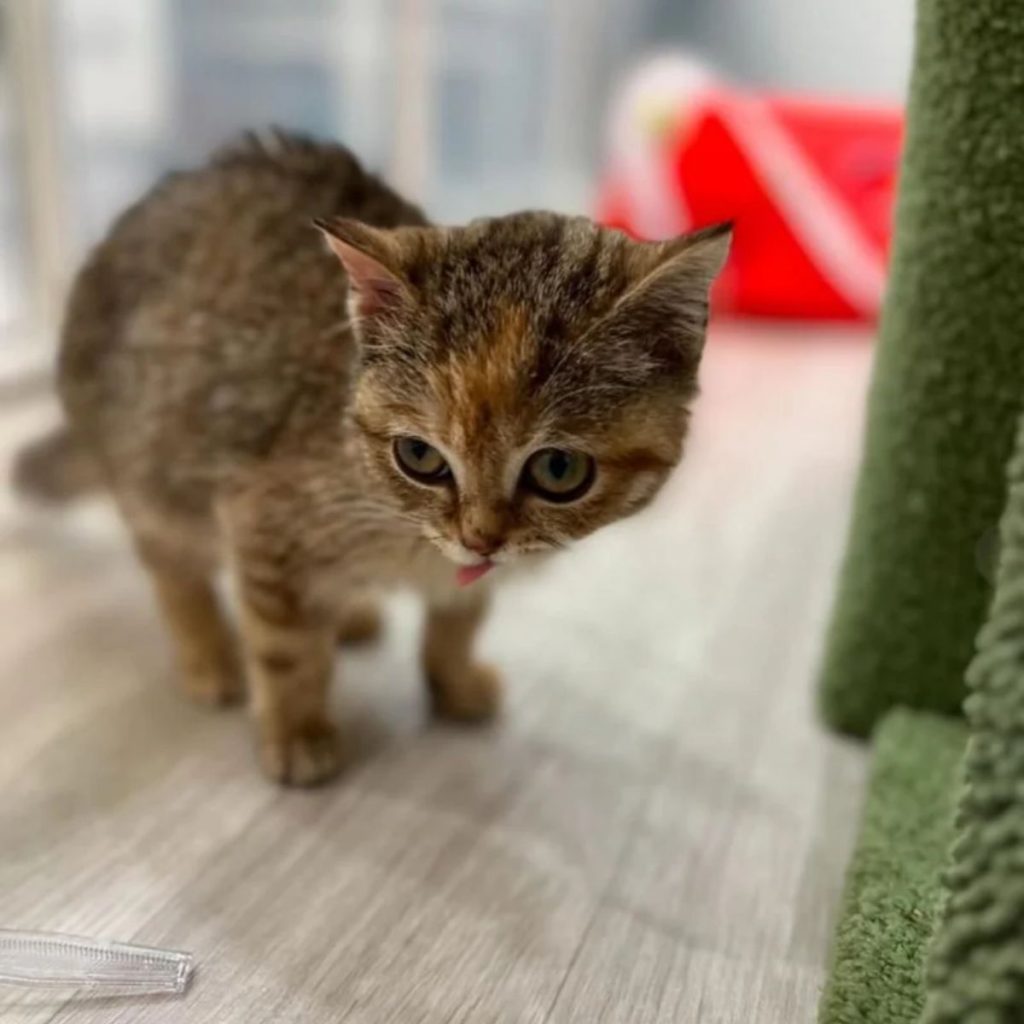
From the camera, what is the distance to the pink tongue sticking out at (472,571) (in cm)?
93

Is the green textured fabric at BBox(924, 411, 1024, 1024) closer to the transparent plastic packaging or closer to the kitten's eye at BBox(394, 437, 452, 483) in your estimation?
the kitten's eye at BBox(394, 437, 452, 483)

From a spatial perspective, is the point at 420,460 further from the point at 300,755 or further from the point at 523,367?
the point at 300,755

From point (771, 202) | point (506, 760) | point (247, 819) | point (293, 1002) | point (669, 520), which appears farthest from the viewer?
point (771, 202)

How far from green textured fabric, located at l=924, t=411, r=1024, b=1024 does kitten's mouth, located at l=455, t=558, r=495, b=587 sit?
1.29 ft

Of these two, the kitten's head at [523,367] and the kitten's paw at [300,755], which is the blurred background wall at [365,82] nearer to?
the kitten's head at [523,367]

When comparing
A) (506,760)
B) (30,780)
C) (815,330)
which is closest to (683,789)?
(506,760)

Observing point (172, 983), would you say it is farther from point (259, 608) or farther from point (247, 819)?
point (259, 608)

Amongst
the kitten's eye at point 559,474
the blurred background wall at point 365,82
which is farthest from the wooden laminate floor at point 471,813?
the blurred background wall at point 365,82

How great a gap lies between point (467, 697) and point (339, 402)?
1.28 ft

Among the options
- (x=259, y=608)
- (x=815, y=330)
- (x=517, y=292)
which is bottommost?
(x=815, y=330)

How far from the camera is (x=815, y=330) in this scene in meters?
2.99

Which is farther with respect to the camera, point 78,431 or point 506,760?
point 78,431

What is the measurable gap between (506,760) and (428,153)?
2243mm

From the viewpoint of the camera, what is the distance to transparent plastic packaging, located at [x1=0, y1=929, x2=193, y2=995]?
85 cm
